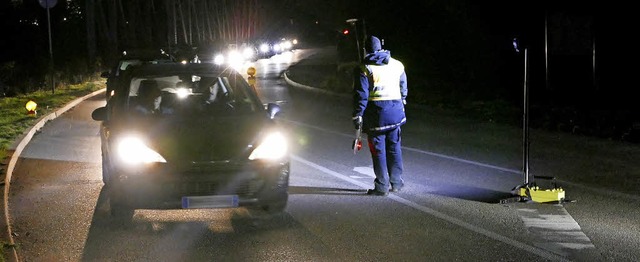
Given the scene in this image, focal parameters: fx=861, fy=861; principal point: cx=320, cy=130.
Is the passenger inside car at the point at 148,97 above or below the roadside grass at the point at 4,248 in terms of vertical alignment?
above

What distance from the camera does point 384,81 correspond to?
32.1ft

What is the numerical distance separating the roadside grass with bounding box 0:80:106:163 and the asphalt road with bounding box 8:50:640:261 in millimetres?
1461

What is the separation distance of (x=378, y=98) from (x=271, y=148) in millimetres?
1967

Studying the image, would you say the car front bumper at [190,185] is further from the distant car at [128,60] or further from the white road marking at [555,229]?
the distant car at [128,60]

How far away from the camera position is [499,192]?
10.2m

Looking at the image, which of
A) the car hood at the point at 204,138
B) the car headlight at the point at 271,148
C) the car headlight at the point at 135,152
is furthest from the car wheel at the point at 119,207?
the car headlight at the point at 271,148

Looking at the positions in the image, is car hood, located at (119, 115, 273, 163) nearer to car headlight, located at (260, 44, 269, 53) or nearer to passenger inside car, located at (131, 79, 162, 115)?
passenger inside car, located at (131, 79, 162, 115)

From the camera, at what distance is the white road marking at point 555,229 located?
7457 mm

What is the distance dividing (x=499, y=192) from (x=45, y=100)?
17.4 metres

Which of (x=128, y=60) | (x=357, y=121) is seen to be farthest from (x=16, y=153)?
(x=357, y=121)

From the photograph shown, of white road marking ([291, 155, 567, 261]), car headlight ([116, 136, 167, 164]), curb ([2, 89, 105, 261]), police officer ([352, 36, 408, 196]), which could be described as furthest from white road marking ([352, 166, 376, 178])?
curb ([2, 89, 105, 261])

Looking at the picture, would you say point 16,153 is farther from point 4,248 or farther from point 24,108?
point 24,108

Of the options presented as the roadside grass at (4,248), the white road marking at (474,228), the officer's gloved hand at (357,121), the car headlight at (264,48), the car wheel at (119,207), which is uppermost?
the car headlight at (264,48)

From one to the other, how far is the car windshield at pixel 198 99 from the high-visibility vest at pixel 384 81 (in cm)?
137
